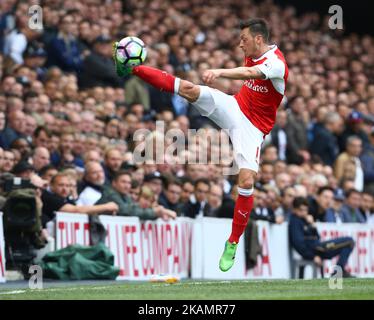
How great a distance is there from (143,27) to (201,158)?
477cm

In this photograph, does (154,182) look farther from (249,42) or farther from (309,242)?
(249,42)

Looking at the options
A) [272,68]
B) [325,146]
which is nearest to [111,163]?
[272,68]

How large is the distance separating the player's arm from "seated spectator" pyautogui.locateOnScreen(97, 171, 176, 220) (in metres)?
4.53

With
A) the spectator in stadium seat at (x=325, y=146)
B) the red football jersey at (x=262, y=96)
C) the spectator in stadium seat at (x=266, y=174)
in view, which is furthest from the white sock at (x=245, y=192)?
the spectator in stadium seat at (x=325, y=146)

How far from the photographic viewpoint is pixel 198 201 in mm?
18703

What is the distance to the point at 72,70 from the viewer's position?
2091 centimetres

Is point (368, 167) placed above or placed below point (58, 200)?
above

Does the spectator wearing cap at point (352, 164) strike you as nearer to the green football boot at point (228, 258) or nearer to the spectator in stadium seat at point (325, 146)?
the spectator in stadium seat at point (325, 146)

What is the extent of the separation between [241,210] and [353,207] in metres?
8.58

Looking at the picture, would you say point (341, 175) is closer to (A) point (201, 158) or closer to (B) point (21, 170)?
(A) point (201, 158)

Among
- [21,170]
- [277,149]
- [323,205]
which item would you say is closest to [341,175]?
[277,149]

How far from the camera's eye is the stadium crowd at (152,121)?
56.0 feet

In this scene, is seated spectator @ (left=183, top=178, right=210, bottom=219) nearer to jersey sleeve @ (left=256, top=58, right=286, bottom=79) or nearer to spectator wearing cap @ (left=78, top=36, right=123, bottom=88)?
spectator wearing cap @ (left=78, top=36, right=123, bottom=88)

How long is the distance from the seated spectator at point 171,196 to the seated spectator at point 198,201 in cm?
22
